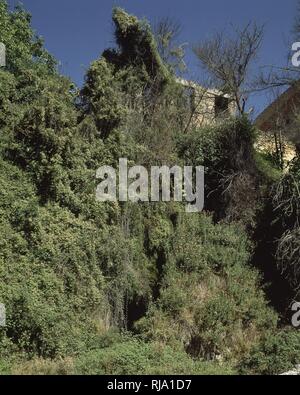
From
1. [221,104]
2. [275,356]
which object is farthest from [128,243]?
[221,104]

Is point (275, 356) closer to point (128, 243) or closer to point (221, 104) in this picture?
point (128, 243)

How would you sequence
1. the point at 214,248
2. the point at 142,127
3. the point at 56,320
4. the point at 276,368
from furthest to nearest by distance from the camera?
the point at 142,127 → the point at 214,248 → the point at 56,320 → the point at 276,368

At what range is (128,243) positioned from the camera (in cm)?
1212

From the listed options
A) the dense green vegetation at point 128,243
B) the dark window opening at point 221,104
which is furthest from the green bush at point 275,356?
the dark window opening at point 221,104

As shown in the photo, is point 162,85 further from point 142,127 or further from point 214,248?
point 214,248

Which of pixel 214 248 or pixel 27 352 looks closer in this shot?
pixel 27 352

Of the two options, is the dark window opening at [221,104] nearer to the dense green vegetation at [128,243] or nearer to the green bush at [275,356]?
the dense green vegetation at [128,243]

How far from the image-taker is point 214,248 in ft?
41.5

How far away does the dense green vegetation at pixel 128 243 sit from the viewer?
9.79 m

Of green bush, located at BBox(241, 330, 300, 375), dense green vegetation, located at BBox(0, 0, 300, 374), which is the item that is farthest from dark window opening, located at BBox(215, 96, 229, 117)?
green bush, located at BBox(241, 330, 300, 375)

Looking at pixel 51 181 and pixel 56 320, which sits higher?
pixel 51 181

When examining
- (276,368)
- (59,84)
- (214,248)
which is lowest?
(276,368)

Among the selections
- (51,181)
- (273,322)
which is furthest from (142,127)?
(273,322)
